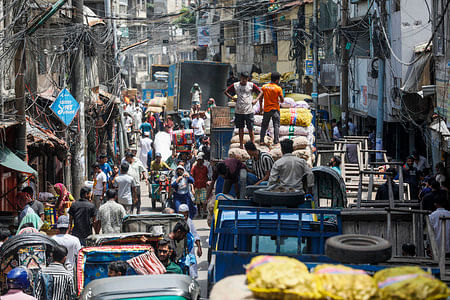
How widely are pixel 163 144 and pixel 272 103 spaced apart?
22.4 feet

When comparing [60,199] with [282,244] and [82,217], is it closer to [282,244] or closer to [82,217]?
[82,217]

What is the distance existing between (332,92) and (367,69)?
36.8 ft

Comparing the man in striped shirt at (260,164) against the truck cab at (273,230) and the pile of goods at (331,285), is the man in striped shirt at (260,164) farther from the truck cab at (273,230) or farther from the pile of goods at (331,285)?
the pile of goods at (331,285)

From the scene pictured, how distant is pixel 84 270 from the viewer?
332 inches

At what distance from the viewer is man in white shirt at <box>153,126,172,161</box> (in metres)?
21.1

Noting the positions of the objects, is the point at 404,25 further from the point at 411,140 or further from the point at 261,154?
the point at 261,154

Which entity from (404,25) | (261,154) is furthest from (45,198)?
(404,25)

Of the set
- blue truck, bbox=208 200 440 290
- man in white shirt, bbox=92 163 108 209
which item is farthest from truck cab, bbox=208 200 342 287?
man in white shirt, bbox=92 163 108 209

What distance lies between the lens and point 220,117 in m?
19.1

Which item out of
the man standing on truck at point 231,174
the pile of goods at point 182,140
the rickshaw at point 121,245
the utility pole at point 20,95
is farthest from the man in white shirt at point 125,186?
the pile of goods at point 182,140

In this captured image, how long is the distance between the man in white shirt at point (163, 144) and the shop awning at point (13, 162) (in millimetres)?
8686

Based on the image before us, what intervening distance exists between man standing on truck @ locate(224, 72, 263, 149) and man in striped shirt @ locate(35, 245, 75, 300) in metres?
7.84

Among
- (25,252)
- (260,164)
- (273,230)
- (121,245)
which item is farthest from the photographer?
(260,164)

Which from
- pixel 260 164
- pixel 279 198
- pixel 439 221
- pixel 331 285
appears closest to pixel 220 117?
pixel 260 164
